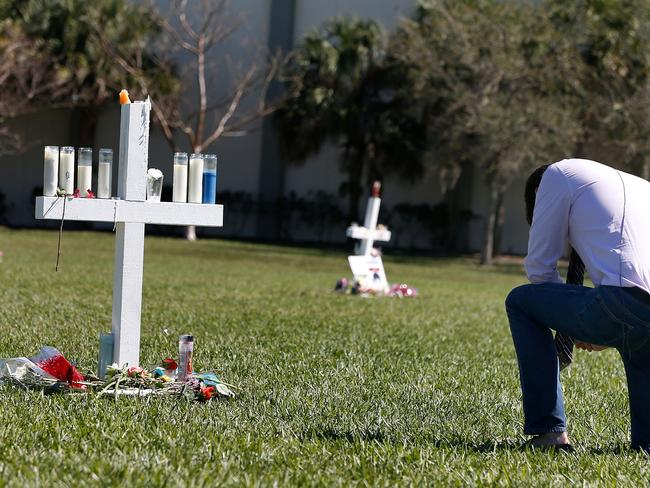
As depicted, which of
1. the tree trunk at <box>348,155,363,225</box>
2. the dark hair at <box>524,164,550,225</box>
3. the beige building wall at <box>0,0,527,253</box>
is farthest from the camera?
the beige building wall at <box>0,0,527,253</box>

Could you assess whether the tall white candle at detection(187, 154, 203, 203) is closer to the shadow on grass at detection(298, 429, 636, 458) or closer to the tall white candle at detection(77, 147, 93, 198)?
the tall white candle at detection(77, 147, 93, 198)

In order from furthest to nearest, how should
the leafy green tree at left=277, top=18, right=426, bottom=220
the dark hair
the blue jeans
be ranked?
the leafy green tree at left=277, top=18, right=426, bottom=220
the dark hair
the blue jeans

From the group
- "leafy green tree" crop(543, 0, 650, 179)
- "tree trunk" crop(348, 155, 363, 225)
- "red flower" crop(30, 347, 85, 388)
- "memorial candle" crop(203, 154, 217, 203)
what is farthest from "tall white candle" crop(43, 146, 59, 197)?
"tree trunk" crop(348, 155, 363, 225)

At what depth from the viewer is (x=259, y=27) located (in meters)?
37.2

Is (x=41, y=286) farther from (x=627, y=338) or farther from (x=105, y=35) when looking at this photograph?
(x=105, y=35)

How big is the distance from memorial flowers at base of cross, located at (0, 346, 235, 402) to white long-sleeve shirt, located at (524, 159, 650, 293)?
2066 millimetres

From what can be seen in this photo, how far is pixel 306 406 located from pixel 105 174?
5.42 feet

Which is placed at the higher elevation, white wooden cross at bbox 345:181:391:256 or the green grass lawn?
white wooden cross at bbox 345:181:391:256

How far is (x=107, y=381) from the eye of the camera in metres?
6.04

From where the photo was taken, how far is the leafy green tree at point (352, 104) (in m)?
33.4

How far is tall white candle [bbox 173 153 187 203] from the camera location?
620 cm

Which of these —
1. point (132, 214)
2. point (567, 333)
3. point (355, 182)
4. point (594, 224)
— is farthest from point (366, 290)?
point (355, 182)

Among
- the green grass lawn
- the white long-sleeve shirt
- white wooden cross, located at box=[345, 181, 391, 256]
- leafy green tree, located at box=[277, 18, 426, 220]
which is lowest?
the green grass lawn

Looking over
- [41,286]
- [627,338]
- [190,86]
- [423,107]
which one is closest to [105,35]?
[190,86]
